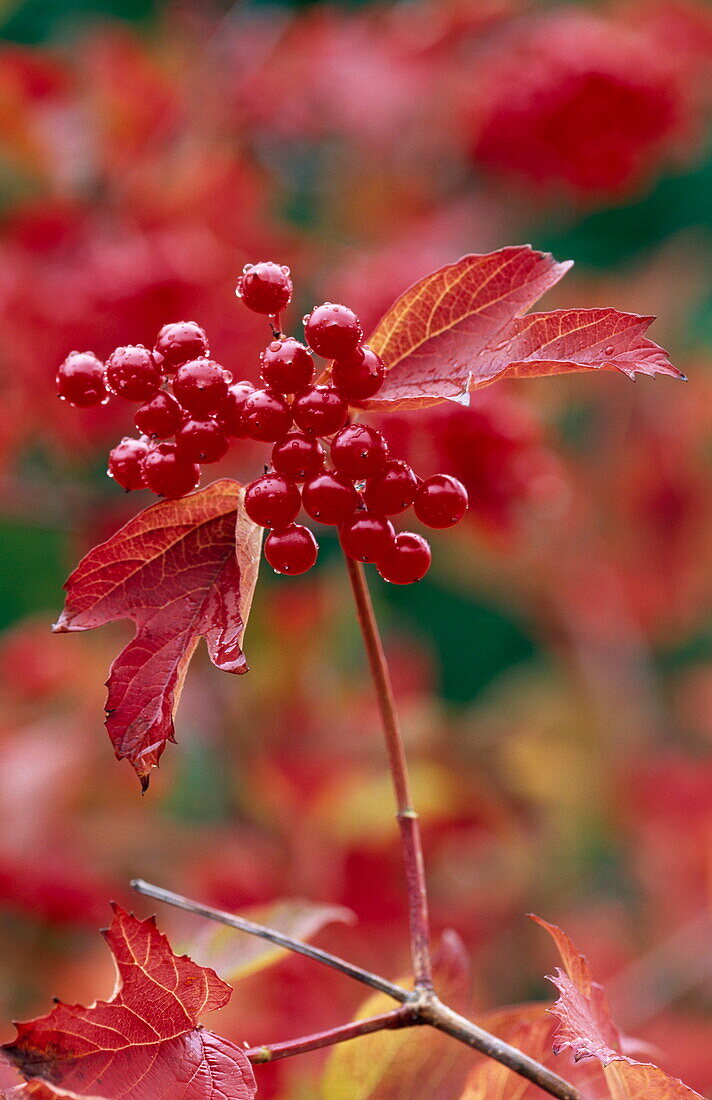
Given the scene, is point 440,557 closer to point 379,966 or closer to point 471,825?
point 471,825

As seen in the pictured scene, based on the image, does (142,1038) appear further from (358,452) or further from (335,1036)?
(358,452)

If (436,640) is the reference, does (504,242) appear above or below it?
above

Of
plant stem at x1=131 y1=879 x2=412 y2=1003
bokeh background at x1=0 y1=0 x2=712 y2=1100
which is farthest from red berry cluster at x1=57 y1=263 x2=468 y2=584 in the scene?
bokeh background at x1=0 y1=0 x2=712 y2=1100

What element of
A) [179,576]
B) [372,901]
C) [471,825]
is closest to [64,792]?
[372,901]

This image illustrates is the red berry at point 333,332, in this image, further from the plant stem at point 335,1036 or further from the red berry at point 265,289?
the plant stem at point 335,1036

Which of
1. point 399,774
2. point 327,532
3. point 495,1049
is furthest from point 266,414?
point 327,532

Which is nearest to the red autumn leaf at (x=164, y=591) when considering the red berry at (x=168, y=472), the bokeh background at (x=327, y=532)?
the red berry at (x=168, y=472)

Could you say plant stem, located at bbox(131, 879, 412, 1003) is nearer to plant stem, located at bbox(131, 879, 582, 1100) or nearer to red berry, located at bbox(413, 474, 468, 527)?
plant stem, located at bbox(131, 879, 582, 1100)
